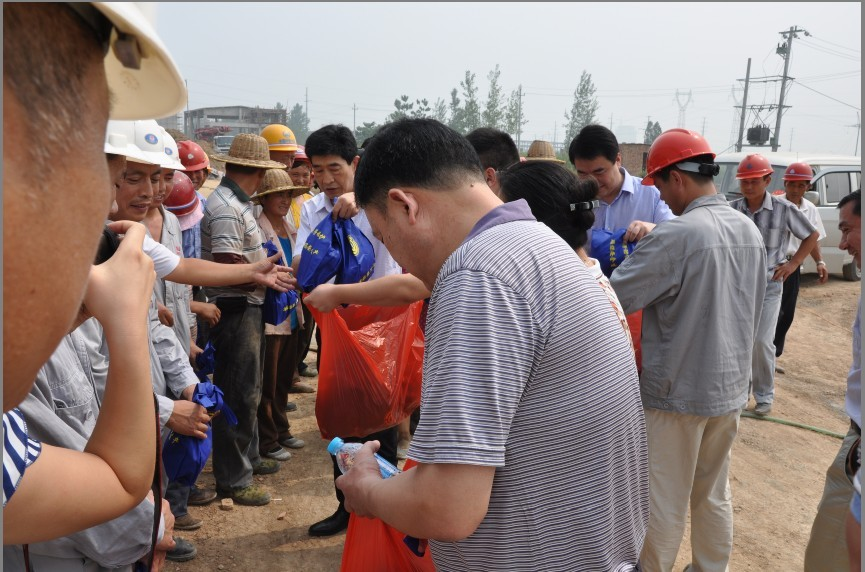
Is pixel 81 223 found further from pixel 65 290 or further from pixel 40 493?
pixel 40 493

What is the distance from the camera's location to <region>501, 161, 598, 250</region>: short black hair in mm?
2508

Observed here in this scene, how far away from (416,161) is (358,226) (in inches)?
89.6

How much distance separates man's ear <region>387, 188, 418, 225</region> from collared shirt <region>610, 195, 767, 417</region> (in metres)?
1.76

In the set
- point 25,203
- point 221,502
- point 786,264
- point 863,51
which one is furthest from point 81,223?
point 786,264

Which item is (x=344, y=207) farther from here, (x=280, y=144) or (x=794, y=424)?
(x=794, y=424)

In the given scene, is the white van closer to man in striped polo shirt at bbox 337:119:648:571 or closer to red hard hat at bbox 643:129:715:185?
red hard hat at bbox 643:129:715:185

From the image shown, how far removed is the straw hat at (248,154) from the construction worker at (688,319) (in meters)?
2.65

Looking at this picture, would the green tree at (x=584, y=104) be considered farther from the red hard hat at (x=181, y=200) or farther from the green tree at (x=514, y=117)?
the red hard hat at (x=181, y=200)

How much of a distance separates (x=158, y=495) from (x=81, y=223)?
4.05ft

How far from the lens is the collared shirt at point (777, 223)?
6.23m

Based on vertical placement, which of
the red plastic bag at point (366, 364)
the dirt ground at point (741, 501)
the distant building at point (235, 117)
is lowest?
the dirt ground at point (741, 501)

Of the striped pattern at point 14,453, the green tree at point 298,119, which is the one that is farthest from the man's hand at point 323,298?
the green tree at point 298,119

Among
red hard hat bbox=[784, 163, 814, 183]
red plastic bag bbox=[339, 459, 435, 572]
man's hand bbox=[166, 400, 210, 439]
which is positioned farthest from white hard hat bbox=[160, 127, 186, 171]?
red hard hat bbox=[784, 163, 814, 183]

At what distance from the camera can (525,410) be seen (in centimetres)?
134
